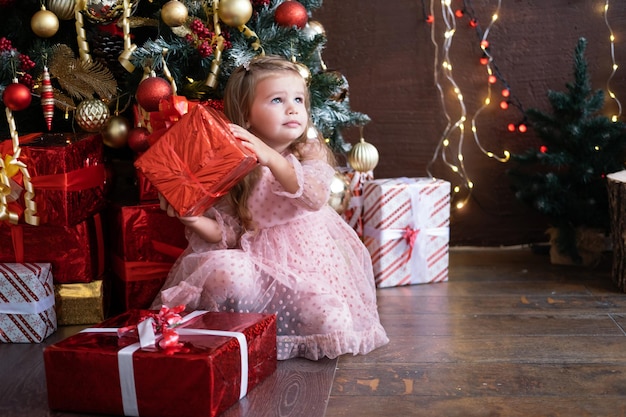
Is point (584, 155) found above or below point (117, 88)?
below

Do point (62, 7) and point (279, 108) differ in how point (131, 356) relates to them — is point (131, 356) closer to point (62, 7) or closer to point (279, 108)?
point (279, 108)

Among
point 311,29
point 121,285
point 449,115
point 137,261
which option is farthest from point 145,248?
point 449,115

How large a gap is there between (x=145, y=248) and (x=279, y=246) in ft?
1.39

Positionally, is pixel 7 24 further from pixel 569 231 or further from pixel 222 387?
pixel 569 231

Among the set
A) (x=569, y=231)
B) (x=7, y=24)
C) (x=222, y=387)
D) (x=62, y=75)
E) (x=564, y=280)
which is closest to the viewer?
(x=222, y=387)

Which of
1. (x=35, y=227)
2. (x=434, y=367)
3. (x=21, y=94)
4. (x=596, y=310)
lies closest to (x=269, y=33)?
(x=21, y=94)

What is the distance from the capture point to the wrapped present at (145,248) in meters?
2.00

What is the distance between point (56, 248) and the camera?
1.93 meters

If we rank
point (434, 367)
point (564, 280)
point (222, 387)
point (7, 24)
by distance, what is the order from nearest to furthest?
point (222, 387), point (434, 367), point (7, 24), point (564, 280)

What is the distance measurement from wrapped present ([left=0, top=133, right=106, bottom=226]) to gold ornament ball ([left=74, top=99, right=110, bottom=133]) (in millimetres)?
61

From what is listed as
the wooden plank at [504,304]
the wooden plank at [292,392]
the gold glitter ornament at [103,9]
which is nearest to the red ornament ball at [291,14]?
the gold glitter ornament at [103,9]

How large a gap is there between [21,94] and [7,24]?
39 centimetres

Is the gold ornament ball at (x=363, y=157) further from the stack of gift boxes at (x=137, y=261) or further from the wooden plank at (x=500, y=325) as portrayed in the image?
the wooden plank at (x=500, y=325)

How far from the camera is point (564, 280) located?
2.32 meters
